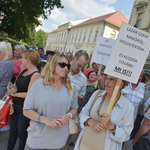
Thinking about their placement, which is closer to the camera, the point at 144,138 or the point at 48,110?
the point at 48,110

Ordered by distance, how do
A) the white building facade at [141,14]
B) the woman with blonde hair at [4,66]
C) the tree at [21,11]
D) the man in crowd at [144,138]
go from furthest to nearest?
the tree at [21,11]
the white building facade at [141,14]
the woman with blonde hair at [4,66]
the man in crowd at [144,138]

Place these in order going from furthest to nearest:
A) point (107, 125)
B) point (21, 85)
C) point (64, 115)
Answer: point (21, 85), point (64, 115), point (107, 125)

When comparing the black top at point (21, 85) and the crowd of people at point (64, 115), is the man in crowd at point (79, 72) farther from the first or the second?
the black top at point (21, 85)

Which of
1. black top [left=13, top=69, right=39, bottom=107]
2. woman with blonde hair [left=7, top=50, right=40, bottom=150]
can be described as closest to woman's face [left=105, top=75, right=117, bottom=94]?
woman with blonde hair [left=7, top=50, right=40, bottom=150]

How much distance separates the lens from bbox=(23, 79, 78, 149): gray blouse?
1.64 m

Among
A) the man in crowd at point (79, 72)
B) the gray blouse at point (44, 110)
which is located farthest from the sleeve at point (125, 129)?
the man in crowd at point (79, 72)

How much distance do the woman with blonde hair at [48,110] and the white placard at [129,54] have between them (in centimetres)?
65

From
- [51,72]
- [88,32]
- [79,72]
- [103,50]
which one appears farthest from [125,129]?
[88,32]

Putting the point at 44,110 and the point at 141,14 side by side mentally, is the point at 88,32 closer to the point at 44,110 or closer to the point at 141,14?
the point at 141,14

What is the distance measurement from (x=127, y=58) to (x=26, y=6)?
14932 millimetres

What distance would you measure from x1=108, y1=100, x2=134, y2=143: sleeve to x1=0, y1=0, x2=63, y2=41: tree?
14.2 metres

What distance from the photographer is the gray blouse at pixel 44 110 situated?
1643mm

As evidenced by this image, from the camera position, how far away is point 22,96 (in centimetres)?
221

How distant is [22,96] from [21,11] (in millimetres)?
15062
